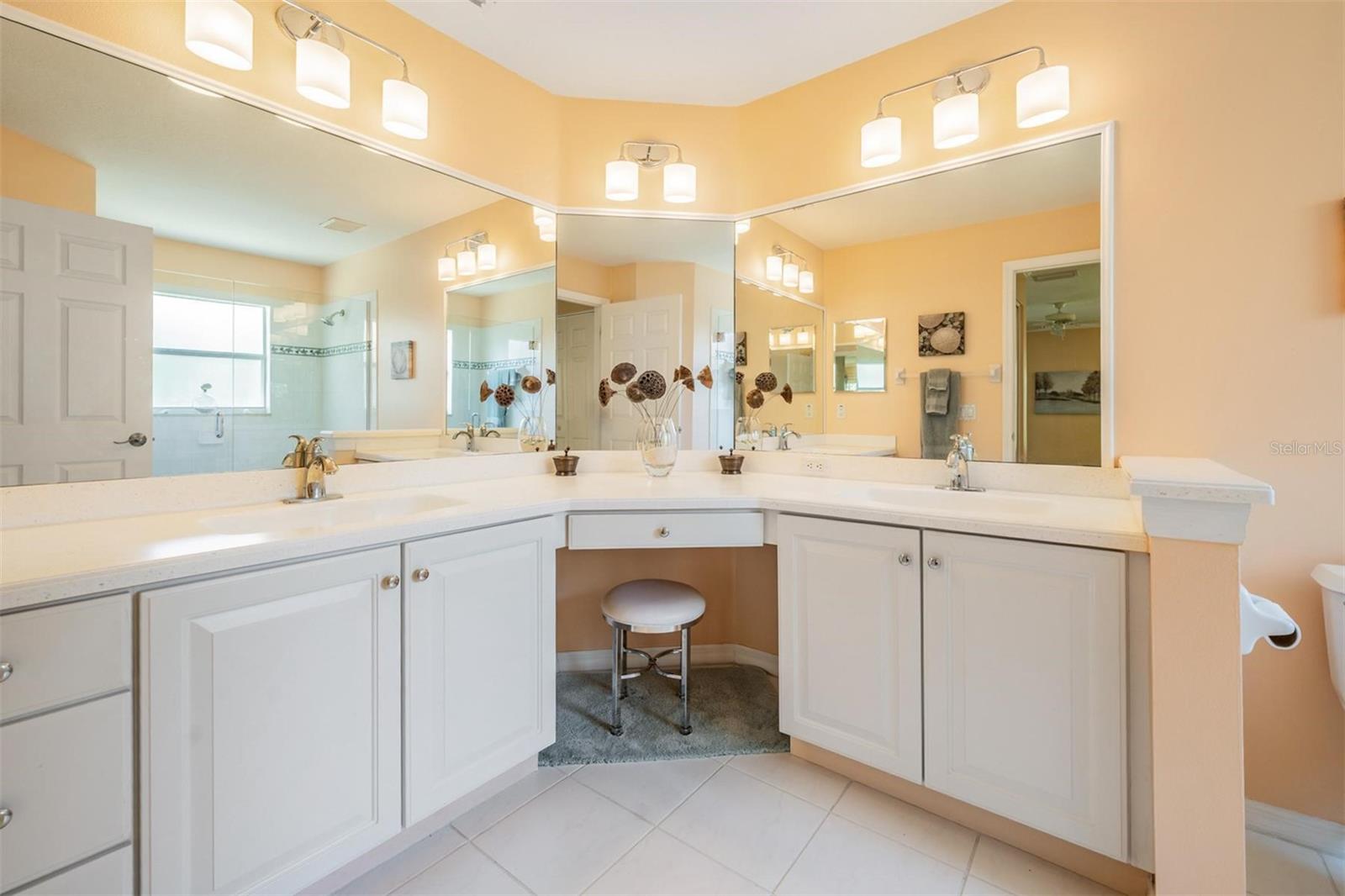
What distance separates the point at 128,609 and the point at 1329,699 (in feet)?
8.94

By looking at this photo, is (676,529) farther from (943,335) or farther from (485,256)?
(485,256)

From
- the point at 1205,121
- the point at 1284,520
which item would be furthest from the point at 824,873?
the point at 1205,121

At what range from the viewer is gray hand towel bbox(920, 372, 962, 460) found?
1883 millimetres

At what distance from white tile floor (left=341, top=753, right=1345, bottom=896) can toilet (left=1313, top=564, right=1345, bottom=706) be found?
0.50 metres

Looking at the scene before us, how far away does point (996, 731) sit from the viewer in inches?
52.1

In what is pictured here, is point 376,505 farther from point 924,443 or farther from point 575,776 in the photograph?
point 924,443

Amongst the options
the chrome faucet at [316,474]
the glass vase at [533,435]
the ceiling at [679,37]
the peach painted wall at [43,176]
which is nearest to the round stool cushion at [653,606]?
the glass vase at [533,435]

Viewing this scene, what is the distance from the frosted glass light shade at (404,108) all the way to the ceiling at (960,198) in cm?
140

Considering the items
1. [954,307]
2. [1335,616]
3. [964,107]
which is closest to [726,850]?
[1335,616]

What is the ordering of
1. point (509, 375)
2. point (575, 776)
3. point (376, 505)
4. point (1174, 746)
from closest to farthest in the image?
1. point (1174, 746)
2. point (376, 505)
3. point (575, 776)
4. point (509, 375)

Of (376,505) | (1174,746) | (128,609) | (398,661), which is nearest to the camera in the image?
(128,609)

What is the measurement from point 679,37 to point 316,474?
1.95 meters

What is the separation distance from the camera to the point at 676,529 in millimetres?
1698

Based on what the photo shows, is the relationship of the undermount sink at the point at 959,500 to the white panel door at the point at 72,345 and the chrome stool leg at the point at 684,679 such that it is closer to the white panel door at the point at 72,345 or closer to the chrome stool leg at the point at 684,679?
the chrome stool leg at the point at 684,679
